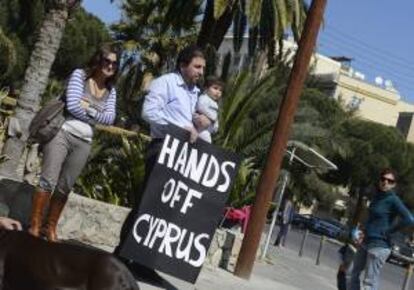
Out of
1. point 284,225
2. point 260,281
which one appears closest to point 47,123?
point 260,281

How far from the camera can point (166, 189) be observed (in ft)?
23.4

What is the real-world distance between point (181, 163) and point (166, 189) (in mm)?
241

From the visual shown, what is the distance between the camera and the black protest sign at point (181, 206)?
706 cm

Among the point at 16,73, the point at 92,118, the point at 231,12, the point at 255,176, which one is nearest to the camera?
the point at 92,118

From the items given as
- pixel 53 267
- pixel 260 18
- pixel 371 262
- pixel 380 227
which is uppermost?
pixel 260 18

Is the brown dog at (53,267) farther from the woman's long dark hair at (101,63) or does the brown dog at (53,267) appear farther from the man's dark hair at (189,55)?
the man's dark hair at (189,55)

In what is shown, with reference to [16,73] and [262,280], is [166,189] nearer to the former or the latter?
[262,280]

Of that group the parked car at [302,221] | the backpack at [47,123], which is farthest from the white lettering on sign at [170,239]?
the parked car at [302,221]

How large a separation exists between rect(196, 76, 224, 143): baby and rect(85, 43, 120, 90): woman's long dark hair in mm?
772

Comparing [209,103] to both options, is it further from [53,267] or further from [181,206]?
[53,267]

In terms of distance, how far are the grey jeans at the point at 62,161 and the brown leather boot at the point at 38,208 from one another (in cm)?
5

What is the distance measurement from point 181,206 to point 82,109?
119 centimetres

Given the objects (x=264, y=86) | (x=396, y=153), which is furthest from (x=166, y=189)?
(x=396, y=153)

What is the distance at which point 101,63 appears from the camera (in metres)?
6.79
